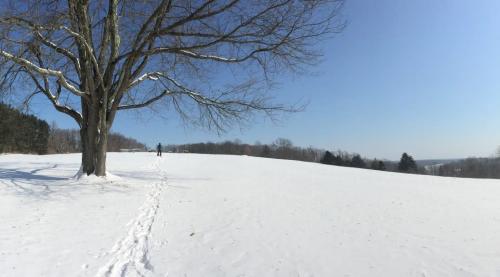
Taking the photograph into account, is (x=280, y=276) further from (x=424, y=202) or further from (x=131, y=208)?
(x=424, y=202)

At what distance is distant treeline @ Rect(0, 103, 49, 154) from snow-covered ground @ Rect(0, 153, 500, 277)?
45.0 metres

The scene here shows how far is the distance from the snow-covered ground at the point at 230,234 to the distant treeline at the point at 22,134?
45041 millimetres

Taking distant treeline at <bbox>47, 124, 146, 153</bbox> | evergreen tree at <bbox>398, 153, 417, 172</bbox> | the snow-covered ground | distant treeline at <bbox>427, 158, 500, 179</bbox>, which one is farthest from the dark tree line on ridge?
the snow-covered ground

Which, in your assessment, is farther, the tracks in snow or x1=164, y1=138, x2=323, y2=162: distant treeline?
x1=164, y1=138, x2=323, y2=162: distant treeline

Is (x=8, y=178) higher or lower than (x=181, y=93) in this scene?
lower

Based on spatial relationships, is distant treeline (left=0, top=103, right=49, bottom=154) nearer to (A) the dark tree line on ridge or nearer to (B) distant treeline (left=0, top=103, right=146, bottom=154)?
(B) distant treeline (left=0, top=103, right=146, bottom=154)

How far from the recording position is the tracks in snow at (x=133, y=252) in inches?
178

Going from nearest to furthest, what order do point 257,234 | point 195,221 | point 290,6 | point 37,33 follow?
point 257,234 < point 195,221 < point 37,33 < point 290,6

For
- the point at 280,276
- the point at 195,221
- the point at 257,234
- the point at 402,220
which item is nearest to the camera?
the point at 280,276

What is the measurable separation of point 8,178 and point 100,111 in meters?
3.59

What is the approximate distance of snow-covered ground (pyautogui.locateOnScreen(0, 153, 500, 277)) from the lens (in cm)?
478

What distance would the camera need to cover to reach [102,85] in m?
11.5

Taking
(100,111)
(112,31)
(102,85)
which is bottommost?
(100,111)

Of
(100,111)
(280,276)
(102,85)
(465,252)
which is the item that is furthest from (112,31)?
(465,252)
